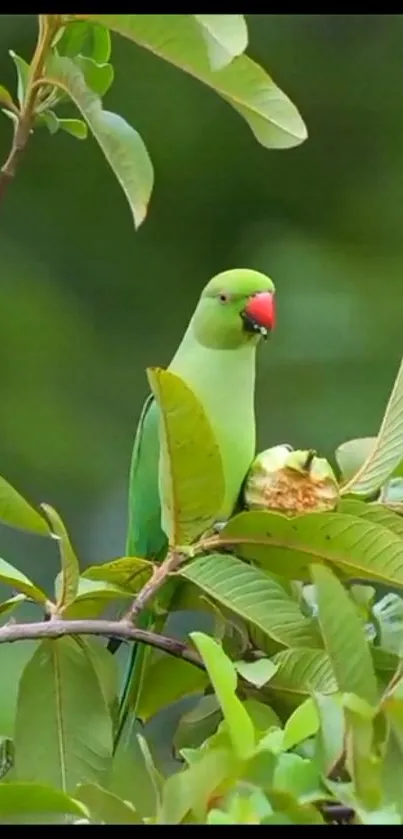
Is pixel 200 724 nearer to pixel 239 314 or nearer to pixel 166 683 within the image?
pixel 166 683

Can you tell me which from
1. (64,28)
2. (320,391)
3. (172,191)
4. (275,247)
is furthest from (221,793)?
(172,191)

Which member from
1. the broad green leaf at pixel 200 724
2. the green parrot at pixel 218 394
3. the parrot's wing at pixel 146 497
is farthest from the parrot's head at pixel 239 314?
the broad green leaf at pixel 200 724

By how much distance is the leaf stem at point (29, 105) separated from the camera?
2.70ft

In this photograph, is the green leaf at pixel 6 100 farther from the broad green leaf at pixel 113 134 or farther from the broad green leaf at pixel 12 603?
the broad green leaf at pixel 12 603

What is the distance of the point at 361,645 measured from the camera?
75 cm

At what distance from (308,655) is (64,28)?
1.23 ft

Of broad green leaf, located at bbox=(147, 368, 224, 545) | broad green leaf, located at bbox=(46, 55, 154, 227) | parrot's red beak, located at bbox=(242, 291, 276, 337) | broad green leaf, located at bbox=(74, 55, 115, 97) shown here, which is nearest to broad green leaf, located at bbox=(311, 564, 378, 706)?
broad green leaf, located at bbox=(147, 368, 224, 545)

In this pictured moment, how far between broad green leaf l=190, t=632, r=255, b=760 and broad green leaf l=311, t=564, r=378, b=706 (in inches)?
2.2

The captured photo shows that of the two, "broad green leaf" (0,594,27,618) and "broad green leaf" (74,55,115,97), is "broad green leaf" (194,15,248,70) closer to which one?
"broad green leaf" (74,55,115,97)

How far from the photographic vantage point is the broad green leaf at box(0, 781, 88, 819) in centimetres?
69

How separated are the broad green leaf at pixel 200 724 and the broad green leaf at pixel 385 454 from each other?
15cm

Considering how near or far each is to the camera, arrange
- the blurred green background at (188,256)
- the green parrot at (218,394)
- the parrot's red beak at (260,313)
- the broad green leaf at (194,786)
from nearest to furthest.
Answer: the broad green leaf at (194,786) < the green parrot at (218,394) < the parrot's red beak at (260,313) < the blurred green background at (188,256)

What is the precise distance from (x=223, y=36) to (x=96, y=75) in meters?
0.22

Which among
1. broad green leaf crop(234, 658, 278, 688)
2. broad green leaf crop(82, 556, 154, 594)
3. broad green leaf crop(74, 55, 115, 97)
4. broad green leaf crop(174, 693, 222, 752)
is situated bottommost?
broad green leaf crop(174, 693, 222, 752)
